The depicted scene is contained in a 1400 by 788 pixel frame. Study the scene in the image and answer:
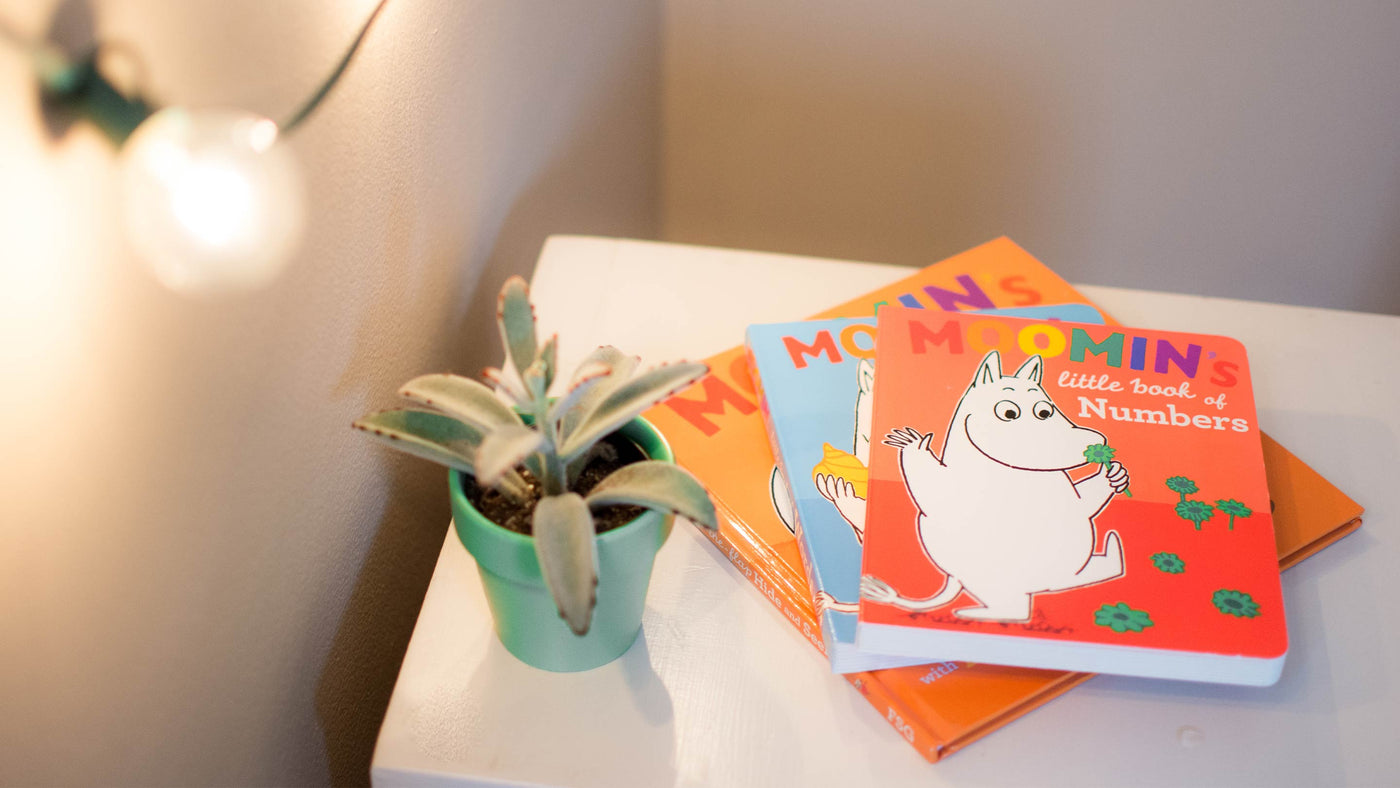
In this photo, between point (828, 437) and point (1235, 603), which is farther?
point (828, 437)

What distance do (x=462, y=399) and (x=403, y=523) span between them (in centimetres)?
24

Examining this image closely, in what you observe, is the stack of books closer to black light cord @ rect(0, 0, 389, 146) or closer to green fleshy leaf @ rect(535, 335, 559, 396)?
green fleshy leaf @ rect(535, 335, 559, 396)

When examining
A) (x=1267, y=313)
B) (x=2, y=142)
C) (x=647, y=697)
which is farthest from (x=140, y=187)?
(x=1267, y=313)

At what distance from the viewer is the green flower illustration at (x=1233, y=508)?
1.92 feet

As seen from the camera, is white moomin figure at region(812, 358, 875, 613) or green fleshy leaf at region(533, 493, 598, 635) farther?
white moomin figure at region(812, 358, 875, 613)

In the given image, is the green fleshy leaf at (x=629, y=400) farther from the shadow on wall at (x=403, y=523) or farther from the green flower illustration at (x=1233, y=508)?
the green flower illustration at (x=1233, y=508)

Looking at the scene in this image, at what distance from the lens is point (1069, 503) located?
0.58 meters

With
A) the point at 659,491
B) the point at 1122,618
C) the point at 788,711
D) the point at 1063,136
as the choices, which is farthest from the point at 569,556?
the point at 1063,136

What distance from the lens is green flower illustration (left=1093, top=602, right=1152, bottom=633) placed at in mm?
522

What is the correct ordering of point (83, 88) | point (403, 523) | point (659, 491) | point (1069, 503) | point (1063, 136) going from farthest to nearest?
point (1063, 136)
point (403, 523)
point (1069, 503)
point (659, 491)
point (83, 88)

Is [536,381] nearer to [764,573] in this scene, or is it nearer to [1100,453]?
[764,573]

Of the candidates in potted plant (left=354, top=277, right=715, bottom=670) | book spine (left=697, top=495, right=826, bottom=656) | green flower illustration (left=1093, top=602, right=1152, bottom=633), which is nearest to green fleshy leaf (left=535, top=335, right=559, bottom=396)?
potted plant (left=354, top=277, right=715, bottom=670)

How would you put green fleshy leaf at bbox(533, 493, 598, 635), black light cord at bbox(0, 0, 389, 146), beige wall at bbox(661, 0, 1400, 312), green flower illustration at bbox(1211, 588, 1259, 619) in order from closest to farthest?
black light cord at bbox(0, 0, 389, 146) → green fleshy leaf at bbox(533, 493, 598, 635) → green flower illustration at bbox(1211, 588, 1259, 619) → beige wall at bbox(661, 0, 1400, 312)

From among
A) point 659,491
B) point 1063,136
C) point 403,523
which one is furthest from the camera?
point 1063,136
